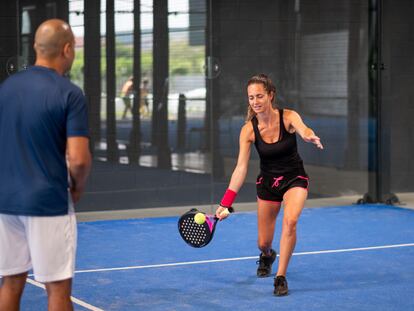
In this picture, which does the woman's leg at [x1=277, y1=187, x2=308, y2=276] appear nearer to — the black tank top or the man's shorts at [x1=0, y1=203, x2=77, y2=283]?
the black tank top

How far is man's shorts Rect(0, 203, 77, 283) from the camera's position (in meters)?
3.96

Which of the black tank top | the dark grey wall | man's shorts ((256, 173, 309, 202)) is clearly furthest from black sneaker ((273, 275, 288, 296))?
the dark grey wall

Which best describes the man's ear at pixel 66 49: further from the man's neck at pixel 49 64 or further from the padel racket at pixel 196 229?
the padel racket at pixel 196 229

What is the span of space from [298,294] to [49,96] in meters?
2.77

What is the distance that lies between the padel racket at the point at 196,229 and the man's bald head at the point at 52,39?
2294 mm

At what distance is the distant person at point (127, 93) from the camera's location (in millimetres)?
9688

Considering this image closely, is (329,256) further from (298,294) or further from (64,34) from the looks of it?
(64,34)

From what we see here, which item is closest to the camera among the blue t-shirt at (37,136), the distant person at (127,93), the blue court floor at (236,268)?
the blue t-shirt at (37,136)

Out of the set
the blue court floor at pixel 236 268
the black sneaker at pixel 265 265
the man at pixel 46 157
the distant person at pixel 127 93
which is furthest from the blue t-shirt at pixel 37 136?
the distant person at pixel 127 93

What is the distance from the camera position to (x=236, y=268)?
6.88 meters

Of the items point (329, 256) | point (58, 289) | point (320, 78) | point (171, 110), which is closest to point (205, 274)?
point (329, 256)

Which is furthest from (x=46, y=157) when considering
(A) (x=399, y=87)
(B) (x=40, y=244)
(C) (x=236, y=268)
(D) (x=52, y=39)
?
(A) (x=399, y=87)

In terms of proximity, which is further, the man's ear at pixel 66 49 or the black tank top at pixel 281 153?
the black tank top at pixel 281 153

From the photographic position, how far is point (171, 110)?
9.84 metres
